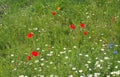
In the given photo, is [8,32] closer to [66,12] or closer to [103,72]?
[66,12]

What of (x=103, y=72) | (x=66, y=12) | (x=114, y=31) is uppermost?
(x=66, y=12)

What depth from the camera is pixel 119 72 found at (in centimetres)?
406

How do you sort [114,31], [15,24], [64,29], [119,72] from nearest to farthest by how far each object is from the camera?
[119,72] < [114,31] < [64,29] < [15,24]

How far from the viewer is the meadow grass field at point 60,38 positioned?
4.50m

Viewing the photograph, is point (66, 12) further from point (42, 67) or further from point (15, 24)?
point (42, 67)

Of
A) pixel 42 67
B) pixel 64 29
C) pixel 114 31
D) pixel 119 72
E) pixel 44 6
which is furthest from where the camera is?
pixel 44 6

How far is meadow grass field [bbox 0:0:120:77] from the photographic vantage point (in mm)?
4496

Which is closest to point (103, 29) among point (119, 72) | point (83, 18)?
point (83, 18)

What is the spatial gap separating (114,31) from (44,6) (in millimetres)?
2004

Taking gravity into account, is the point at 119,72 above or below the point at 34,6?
below

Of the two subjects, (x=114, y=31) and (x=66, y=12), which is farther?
(x=66, y=12)

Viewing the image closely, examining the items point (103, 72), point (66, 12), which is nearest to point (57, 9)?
point (66, 12)

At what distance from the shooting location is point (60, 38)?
562 centimetres

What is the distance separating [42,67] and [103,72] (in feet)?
2.95
